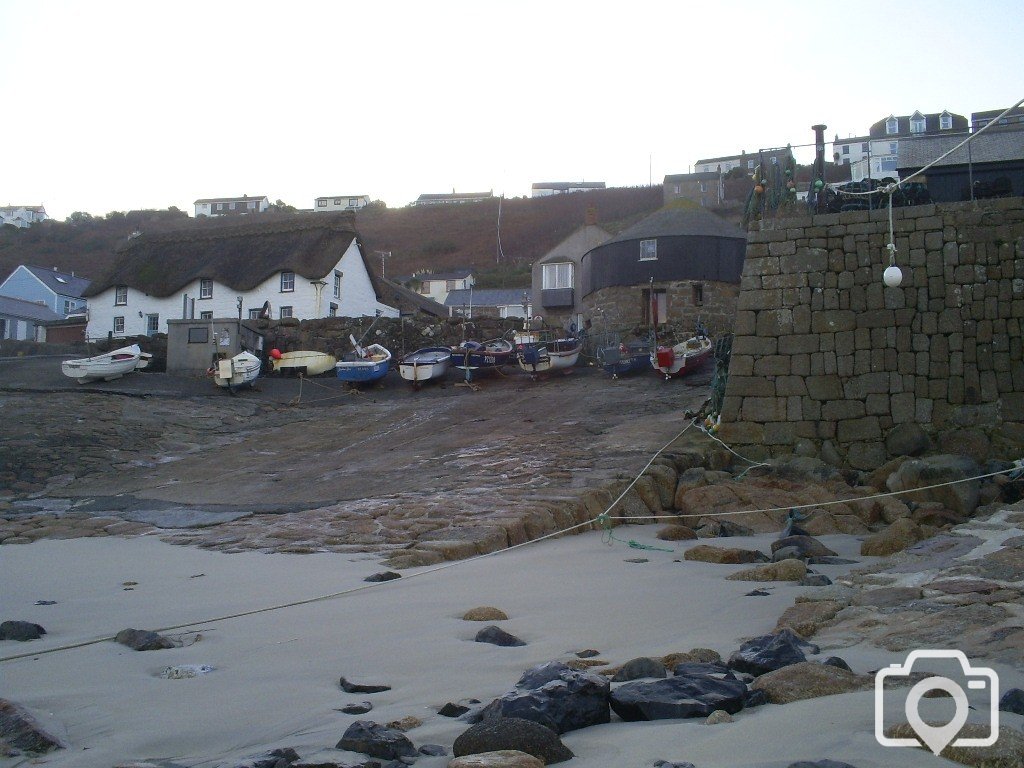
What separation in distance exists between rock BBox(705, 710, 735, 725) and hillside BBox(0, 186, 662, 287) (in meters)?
69.7

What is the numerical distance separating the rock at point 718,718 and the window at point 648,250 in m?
30.9

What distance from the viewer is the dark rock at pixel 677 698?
358 centimetres

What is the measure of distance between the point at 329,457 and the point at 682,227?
20.8 meters

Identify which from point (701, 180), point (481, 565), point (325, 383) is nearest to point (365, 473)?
point (481, 565)

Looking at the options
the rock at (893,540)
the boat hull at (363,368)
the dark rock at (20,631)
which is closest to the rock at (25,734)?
the dark rock at (20,631)

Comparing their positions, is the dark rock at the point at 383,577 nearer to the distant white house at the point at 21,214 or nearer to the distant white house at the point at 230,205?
the distant white house at the point at 230,205

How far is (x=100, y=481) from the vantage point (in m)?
16.0

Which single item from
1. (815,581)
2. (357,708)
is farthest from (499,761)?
(815,581)

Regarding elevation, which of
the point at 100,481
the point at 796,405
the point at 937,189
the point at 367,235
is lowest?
the point at 100,481

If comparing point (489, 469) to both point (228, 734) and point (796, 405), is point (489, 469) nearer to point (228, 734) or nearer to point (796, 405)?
point (796, 405)

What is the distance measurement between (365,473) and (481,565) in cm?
665

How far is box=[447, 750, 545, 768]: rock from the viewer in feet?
9.96

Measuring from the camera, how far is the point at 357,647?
520 centimetres

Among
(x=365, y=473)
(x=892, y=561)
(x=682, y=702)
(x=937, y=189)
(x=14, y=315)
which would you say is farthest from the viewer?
(x=14, y=315)
